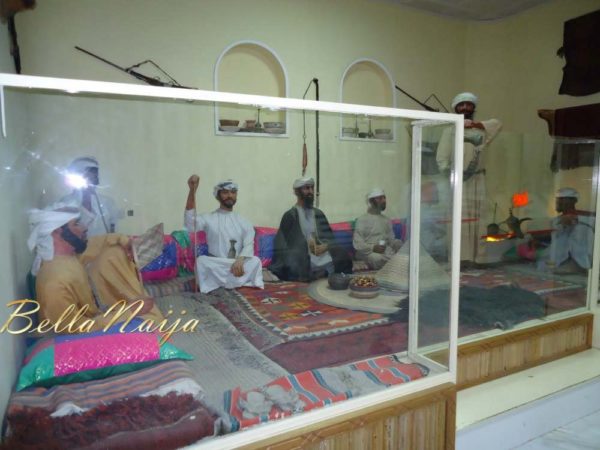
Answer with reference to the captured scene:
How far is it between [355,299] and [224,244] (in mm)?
697

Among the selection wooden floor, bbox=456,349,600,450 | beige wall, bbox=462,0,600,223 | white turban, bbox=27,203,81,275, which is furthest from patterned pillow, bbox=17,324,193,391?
beige wall, bbox=462,0,600,223

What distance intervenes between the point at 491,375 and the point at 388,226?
940mm

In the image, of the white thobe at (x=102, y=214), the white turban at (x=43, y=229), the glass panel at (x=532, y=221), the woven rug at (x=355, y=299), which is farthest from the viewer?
the glass panel at (x=532, y=221)

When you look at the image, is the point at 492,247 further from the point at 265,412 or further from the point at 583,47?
the point at 583,47

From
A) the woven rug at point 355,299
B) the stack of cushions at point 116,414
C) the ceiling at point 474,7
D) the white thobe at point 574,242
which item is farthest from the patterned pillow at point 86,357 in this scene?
the ceiling at point 474,7

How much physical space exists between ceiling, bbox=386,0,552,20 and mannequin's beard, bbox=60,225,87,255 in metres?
4.40

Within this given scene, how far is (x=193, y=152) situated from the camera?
175cm

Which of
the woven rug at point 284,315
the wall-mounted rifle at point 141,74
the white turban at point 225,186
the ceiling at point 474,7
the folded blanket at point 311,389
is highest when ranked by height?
Answer: the ceiling at point 474,7

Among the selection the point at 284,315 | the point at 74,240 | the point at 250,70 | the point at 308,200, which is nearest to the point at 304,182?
the point at 308,200

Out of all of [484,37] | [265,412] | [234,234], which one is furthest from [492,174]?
[484,37]

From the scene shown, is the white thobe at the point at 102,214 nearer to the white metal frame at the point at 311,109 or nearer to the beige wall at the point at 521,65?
the white metal frame at the point at 311,109

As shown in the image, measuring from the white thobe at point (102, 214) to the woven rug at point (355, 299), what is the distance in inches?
38.4

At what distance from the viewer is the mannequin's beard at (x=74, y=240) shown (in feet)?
4.29

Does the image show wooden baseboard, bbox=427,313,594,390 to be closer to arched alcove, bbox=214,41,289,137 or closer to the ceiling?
arched alcove, bbox=214,41,289,137
